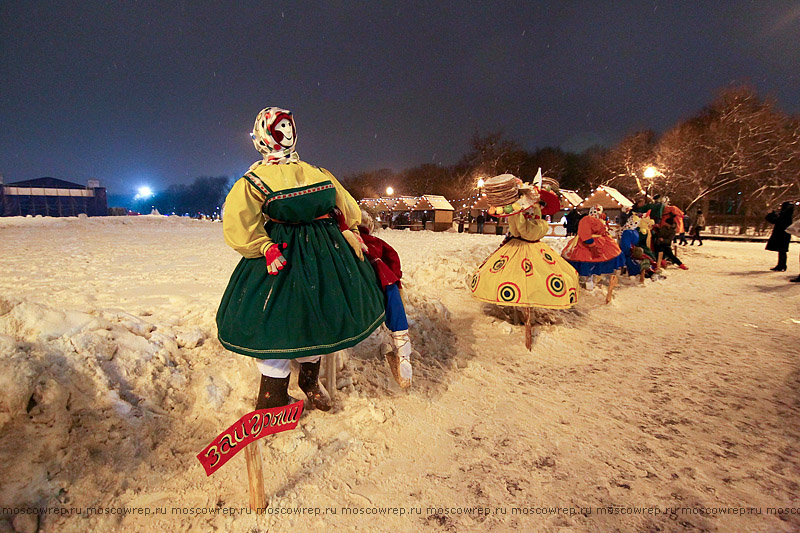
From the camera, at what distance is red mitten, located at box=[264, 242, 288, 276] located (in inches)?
81.0

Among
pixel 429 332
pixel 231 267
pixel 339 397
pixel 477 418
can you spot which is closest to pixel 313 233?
pixel 339 397

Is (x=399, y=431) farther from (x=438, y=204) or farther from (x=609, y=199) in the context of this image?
(x=438, y=204)

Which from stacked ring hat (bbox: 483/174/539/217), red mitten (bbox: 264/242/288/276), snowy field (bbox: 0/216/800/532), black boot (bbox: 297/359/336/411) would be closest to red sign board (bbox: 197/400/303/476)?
snowy field (bbox: 0/216/800/532)

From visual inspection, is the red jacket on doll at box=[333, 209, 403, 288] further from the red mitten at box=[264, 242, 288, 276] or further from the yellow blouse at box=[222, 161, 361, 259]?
the red mitten at box=[264, 242, 288, 276]

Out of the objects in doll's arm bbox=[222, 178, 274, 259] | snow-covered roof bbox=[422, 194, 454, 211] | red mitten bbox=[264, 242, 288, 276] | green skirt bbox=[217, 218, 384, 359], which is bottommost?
green skirt bbox=[217, 218, 384, 359]

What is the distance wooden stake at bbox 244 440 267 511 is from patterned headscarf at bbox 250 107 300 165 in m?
1.67

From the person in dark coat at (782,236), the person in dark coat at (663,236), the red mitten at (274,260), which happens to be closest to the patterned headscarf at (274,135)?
the red mitten at (274,260)

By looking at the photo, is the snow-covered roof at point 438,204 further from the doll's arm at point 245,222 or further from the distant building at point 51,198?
the distant building at point 51,198

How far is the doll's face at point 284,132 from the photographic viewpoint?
2.34 meters

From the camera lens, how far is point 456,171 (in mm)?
45969

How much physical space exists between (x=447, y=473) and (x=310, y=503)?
32.8 inches

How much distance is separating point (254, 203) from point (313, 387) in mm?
1448

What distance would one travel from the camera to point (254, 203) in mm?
2170

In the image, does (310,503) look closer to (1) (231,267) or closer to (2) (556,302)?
(2) (556,302)
